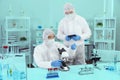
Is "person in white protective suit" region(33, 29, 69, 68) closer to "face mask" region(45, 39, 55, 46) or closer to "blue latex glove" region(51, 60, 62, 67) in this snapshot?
"face mask" region(45, 39, 55, 46)

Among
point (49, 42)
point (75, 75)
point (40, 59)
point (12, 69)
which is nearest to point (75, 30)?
point (49, 42)

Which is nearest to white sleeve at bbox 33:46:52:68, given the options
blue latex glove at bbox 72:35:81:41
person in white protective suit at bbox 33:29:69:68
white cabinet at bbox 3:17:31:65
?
person in white protective suit at bbox 33:29:69:68

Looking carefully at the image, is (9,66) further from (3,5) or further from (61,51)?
(3,5)

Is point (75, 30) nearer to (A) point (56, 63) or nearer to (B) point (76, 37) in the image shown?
(B) point (76, 37)

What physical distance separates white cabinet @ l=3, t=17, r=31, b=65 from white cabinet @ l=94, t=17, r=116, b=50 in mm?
1726

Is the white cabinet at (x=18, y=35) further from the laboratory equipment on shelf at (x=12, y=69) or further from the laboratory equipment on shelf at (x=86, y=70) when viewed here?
the laboratory equipment on shelf at (x=12, y=69)

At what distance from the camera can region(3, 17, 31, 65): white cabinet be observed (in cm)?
492

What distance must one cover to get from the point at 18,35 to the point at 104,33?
223cm

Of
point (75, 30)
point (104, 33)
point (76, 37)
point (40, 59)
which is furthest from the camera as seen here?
point (104, 33)

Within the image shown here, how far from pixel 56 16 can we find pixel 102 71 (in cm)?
320

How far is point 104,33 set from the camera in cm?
543

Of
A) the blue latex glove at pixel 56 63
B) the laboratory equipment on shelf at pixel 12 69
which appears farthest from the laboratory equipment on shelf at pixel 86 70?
the laboratory equipment on shelf at pixel 12 69

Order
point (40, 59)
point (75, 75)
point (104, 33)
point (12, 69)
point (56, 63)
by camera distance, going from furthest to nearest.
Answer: point (104, 33) < point (40, 59) < point (56, 63) < point (75, 75) < point (12, 69)

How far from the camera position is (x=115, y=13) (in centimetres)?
564
